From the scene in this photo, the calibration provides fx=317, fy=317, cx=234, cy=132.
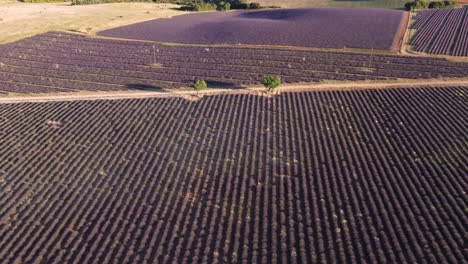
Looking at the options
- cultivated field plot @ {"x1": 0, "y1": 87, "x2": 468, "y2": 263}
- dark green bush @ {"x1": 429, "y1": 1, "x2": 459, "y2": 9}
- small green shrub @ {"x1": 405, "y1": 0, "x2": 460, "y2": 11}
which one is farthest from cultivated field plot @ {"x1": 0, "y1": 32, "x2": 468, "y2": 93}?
dark green bush @ {"x1": 429, "y1": 1, "x2": 459, "y2": 9}

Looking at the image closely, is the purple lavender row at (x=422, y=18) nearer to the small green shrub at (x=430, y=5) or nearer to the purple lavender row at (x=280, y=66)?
the small green shrub at (x=430, y=5)

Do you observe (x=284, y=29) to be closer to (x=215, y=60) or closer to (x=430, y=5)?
(x=215, y=60)

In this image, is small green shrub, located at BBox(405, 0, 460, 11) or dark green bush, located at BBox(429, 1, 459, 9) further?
dark green bush, located at BBox(429, 1, 459, 9)

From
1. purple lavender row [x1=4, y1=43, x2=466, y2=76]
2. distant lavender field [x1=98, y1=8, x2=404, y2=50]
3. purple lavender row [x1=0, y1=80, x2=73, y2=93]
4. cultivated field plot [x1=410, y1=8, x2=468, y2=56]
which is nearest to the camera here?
purple lavender row [x1=0, y1=80, x2=73, y2=93]

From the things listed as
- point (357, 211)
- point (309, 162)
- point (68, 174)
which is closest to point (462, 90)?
point (309, 162)

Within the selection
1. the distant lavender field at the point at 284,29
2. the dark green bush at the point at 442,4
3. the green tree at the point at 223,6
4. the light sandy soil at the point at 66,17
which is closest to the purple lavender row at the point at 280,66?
the distant lavender field at the point at 284,29

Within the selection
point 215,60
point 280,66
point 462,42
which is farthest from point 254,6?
point 462,42

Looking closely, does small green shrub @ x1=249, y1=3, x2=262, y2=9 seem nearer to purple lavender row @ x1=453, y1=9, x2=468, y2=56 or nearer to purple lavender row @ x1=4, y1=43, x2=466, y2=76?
purple lavender row @ x1=4, y1=43, x2=466, y2=76
